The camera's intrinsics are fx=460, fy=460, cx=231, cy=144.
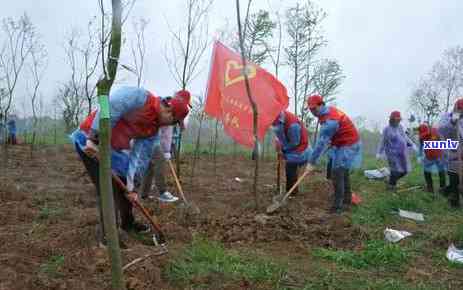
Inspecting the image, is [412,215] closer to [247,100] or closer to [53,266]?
[247,100]

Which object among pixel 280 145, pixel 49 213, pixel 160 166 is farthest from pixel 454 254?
pixel 49 213

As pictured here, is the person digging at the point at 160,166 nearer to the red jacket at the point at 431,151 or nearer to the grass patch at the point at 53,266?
the grass patch at the point at 53,266

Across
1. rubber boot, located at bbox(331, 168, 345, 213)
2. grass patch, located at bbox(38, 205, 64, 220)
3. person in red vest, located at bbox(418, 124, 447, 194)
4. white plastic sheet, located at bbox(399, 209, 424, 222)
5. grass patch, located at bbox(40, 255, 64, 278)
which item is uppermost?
person in red vest, located at bbox(418, 124, 447, 194)

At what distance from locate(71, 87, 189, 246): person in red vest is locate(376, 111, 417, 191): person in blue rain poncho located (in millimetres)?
5159

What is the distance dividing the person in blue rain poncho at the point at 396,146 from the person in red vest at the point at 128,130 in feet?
16.9

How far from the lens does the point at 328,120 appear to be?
219 inches

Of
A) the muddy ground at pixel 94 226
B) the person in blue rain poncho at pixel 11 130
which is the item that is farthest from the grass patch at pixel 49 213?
the person in blue rain poncho at pixel 11 130

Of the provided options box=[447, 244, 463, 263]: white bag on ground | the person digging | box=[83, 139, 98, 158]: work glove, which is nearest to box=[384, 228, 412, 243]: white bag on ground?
box=[447, 244, 463, 263]: white bag on ground

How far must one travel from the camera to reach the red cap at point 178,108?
3.50 metres

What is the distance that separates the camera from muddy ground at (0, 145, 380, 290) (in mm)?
3051

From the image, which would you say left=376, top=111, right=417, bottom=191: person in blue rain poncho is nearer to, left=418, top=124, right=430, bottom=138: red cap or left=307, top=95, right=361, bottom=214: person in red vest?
left=418, top=124, right=430, bottom=138: red cap

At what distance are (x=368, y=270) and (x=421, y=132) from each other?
17.4 ft

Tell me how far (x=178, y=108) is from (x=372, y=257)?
2.06 metres

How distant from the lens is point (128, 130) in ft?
12.1
